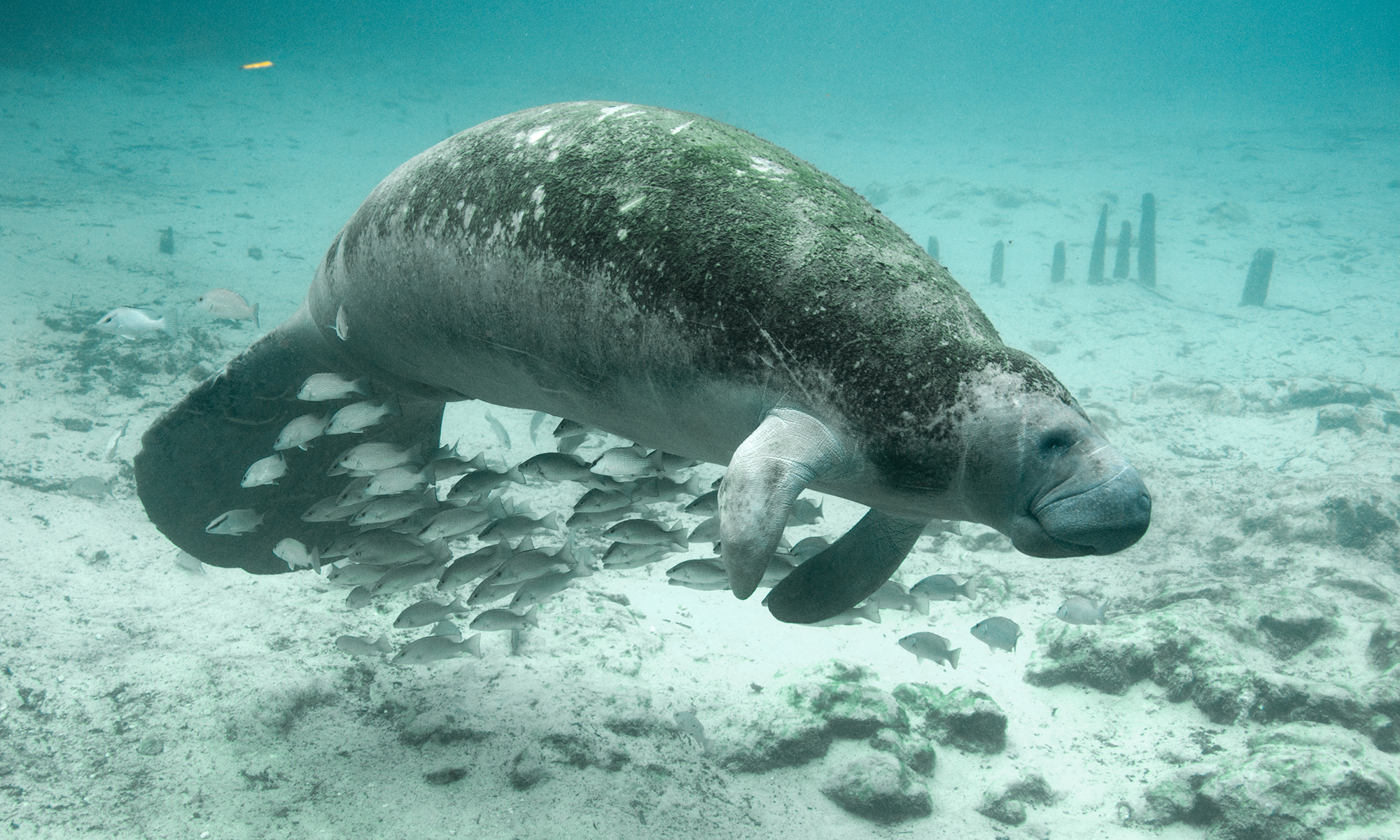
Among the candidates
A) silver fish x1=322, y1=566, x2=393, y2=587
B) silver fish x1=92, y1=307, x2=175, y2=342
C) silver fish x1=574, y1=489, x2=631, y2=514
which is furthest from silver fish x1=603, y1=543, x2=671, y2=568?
silver fish x1=92, y1=307, x2=175, y2=342

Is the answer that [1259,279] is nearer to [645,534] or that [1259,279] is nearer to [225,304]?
[645,534]

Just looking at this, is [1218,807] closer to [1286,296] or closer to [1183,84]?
[1286,296]

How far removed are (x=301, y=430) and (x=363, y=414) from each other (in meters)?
0.53

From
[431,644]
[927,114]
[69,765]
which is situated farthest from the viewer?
[927,114]

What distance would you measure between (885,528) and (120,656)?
489 cm

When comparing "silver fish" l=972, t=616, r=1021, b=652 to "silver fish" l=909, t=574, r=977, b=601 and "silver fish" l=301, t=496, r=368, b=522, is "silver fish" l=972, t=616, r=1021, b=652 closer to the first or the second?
"silver fish" l=909, t=574, r=977, b=601

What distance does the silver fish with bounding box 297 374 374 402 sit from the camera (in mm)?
3677

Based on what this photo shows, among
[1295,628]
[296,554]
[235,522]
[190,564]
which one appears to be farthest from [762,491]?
[1295,628]

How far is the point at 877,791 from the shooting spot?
169 inches

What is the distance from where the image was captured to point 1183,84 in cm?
11981

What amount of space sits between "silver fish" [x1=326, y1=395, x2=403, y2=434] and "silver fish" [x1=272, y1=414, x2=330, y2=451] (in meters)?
0.19

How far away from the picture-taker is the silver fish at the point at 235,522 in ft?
13.8

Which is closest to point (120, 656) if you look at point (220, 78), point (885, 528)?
point (885, 528)

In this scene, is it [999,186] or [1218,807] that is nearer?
[1218,807]
